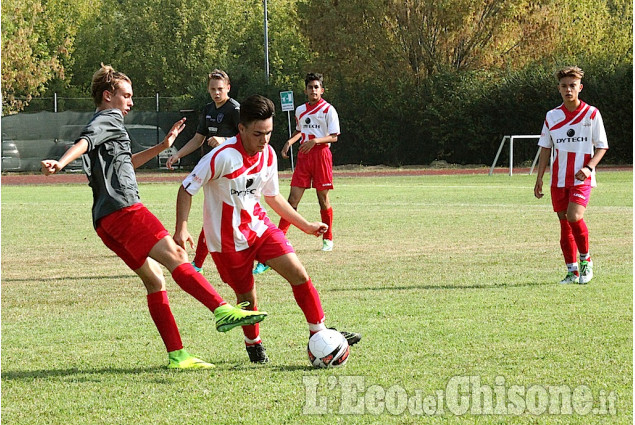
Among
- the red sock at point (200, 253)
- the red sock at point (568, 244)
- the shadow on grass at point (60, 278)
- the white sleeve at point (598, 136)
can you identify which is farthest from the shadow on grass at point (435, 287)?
the shadow on grass at point (60, 278)

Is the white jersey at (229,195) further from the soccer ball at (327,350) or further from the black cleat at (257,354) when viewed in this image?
the soccer ball at (327,350)

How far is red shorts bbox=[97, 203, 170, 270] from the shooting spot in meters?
5.68

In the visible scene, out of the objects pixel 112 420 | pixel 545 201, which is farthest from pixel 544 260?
pixel 545 201

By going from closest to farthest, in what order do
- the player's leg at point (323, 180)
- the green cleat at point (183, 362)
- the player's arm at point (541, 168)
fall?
the green cleat at point (183, 362) < the player's arm at point (541, 168) < the player's leg at point (323, 180)

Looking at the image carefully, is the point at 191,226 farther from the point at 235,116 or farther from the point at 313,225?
the point at 313,225

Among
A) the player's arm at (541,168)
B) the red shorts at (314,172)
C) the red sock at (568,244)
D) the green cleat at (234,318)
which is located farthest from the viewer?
the red shorts at (314,172)

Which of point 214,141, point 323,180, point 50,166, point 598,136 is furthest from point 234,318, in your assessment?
point 323,180

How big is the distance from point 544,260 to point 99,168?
19.8ft

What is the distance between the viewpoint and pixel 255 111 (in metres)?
5.62

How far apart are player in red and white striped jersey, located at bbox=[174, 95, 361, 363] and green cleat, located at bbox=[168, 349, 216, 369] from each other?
31 centimetres

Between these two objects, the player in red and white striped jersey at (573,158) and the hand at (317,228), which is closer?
the hand at (317,228)

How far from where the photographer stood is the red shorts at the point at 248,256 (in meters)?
5.69

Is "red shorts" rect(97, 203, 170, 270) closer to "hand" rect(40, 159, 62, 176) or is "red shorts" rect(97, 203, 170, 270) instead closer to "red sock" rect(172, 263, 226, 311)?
"red sock" rect(172, 263, 226, 311)

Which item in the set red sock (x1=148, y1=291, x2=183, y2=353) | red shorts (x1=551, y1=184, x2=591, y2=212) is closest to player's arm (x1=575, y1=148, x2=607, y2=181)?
red shorts (x1=551, y1=184, x2=591, y2=212)
